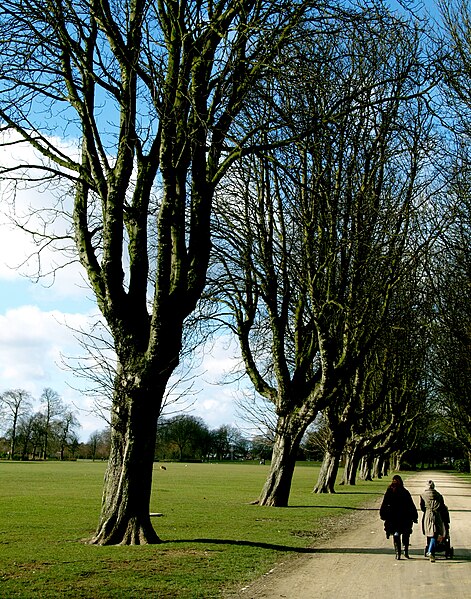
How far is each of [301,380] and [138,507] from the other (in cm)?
1331

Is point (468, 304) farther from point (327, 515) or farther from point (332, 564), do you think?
point (332, 564)

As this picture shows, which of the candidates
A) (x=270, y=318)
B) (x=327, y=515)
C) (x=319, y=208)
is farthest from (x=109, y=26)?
(x=327, y=515)

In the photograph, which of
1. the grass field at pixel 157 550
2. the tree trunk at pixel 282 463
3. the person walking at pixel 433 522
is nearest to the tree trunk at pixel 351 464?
the grass field at pixel 157 550

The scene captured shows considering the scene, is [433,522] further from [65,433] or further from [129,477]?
[65,433]

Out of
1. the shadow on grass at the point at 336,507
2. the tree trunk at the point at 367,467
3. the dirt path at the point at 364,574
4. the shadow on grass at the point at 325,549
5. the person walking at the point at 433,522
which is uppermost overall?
the tree trunk at the point at 367,467

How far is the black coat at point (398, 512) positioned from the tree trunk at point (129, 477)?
15.1ft

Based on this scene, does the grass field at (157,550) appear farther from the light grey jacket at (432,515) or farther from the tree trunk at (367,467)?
the tree trunk at (367,467)

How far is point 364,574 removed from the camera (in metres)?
11.7

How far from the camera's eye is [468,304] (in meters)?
26.6

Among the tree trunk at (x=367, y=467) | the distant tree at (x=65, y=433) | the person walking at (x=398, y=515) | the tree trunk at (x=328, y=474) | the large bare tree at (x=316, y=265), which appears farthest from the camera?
the distant tree at (x=65, y=433)

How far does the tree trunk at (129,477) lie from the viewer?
43.1ft

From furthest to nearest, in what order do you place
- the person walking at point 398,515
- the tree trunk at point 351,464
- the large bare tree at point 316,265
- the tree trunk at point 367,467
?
1. the tree trunk at point 367,467
2. the tree trunk at point 351,464
3. the large bare tree at point 316,265
4. the person walking at point 398,515

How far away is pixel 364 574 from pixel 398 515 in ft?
9.40

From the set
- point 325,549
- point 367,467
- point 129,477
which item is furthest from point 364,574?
point 367,467
